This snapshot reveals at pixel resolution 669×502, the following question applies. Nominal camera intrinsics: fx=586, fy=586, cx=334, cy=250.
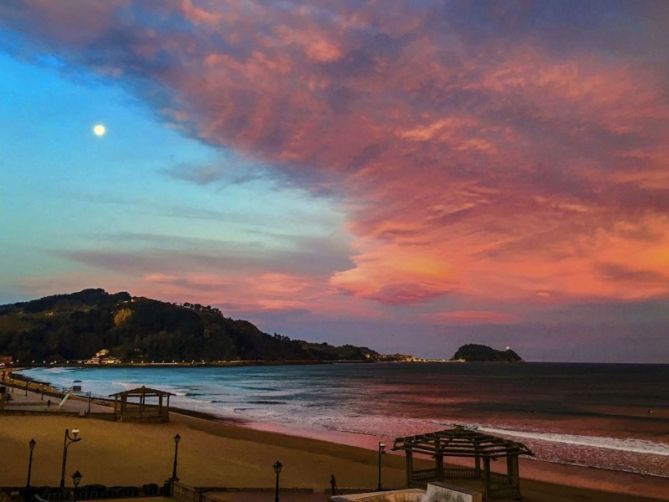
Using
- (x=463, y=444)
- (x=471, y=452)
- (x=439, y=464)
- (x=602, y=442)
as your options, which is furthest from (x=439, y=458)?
(x=602, y=442)

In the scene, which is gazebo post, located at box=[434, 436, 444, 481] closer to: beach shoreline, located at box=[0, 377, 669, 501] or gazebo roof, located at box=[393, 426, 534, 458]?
gazebo roof, located at box=[393, 426, 534, 458]

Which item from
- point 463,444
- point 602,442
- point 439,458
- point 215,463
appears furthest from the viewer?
point 602,442

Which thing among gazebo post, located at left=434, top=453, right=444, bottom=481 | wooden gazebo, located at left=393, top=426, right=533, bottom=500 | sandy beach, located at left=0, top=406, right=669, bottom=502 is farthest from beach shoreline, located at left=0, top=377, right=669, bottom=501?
gazebo post, located at left=434, top=453, right=444, bottom=481

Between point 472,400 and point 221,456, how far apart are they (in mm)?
Result: 63871

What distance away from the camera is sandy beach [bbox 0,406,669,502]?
2189 cm

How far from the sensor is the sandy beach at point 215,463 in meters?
21.9

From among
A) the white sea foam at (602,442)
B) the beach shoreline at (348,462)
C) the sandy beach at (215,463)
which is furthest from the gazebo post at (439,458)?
the white sea foam at (602,442)

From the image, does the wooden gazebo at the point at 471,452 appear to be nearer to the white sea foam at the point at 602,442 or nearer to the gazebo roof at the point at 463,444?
the gazebo roof at the point at 463,444

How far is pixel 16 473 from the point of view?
823 inches

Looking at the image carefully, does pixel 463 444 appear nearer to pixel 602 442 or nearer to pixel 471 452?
pixel 471 452

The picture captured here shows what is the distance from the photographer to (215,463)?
25484 mm

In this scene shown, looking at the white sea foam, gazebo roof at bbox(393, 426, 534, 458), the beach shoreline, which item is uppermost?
gazebo roof at bbox(393, 426, 534, 458)

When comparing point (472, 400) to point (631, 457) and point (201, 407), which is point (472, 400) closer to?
point (201, 407)

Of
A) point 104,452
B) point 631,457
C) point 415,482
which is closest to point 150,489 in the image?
point 415,482
